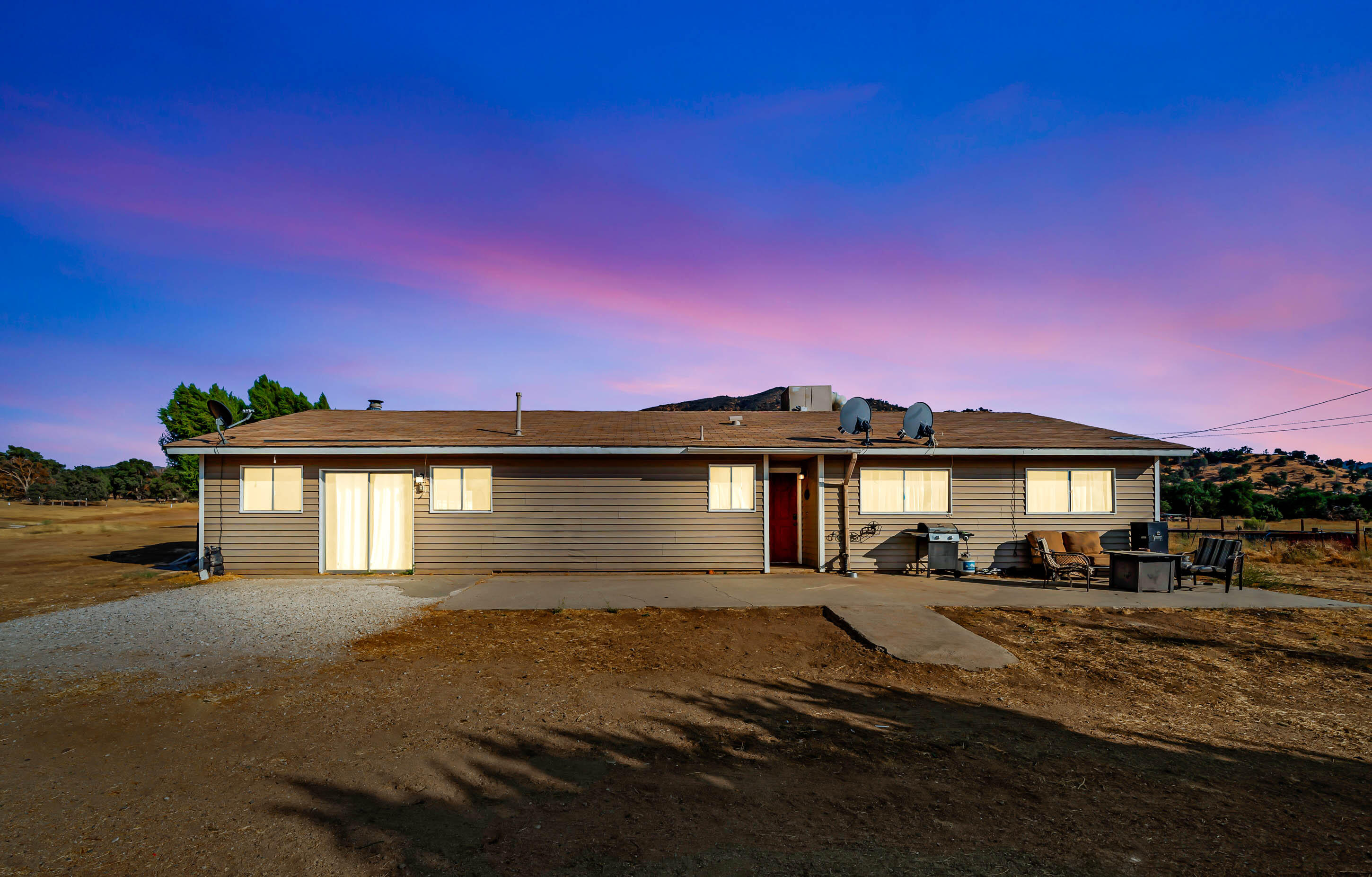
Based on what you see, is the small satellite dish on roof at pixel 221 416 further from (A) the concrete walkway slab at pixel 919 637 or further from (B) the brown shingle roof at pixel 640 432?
(A) the concrete walkway slab at pixel 919 637

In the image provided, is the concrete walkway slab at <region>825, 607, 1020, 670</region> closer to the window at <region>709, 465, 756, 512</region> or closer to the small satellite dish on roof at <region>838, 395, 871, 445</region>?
the window at <region>709, 465, 756, 512</region>

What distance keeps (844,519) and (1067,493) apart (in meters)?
4.62

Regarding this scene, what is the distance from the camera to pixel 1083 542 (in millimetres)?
12078

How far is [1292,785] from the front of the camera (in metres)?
3.61

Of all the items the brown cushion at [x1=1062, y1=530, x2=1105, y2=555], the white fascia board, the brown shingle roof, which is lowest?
the brown cushion at [x1=1062, y1=530, x2=1105, y2=555]

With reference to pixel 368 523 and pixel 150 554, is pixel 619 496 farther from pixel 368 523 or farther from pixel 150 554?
pixel 150 554

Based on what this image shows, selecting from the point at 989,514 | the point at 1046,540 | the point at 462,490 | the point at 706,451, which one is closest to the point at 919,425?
the point at 989,514

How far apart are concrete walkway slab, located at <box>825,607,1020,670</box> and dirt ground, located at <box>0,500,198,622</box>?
1064 centimetres

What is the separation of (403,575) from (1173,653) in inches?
451

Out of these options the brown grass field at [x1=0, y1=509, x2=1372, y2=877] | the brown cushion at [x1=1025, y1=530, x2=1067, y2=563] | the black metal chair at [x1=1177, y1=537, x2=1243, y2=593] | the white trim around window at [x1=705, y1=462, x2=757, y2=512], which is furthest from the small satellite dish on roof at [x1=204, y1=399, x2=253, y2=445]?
the black metal chair at [x1=1177, y1=537, x2=1243, y2=593]

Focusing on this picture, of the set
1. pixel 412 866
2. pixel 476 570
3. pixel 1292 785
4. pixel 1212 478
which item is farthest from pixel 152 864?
pixel 1212 478

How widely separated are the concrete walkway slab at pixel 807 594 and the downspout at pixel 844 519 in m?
0.48

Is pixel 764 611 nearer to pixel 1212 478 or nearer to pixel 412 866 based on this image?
pixel 412 866

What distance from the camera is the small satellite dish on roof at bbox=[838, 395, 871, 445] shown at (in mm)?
12266
